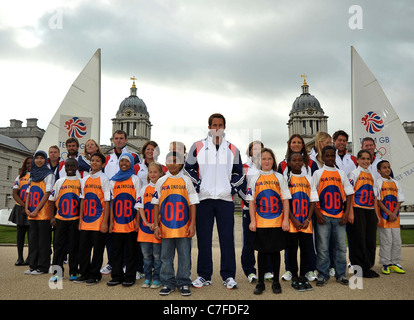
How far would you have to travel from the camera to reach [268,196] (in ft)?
13.3

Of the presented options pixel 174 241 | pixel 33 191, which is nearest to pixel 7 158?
pixel 33 191

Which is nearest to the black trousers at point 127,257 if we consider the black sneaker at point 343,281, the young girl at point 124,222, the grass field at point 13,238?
the young girl at point 124,222

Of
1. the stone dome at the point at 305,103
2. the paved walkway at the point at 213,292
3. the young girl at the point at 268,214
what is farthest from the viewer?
the stone dome at the point at 305,103

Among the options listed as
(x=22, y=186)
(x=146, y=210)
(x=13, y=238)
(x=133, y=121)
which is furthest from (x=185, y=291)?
(x=133, y=121)

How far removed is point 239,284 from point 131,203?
1864 mm

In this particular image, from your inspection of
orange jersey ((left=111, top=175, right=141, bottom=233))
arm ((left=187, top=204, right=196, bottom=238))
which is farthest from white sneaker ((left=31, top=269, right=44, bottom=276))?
arm ((left=187, top=204, right=196, bottom=238))

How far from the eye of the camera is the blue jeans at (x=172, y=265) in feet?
12.7

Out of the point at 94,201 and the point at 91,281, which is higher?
the point at 94,201

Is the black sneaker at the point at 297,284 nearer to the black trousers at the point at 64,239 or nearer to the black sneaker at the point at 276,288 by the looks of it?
the black sneaker at the point at 276,288

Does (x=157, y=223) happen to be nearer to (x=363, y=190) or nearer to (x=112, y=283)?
(x=112, y=283)

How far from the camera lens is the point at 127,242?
4.36 meters

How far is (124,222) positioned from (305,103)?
78331mm

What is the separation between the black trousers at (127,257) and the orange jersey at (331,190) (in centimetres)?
262
